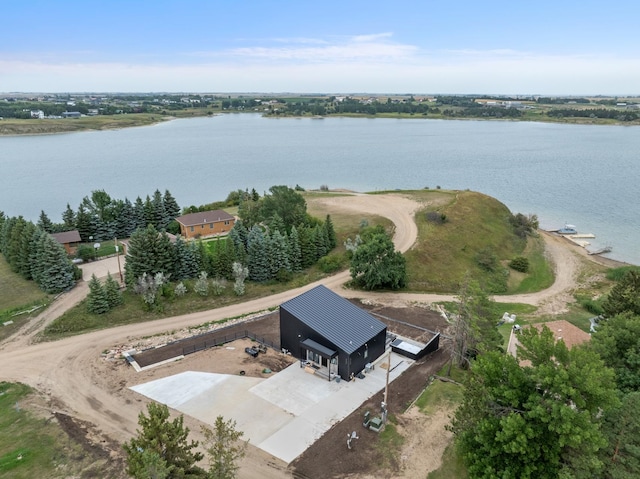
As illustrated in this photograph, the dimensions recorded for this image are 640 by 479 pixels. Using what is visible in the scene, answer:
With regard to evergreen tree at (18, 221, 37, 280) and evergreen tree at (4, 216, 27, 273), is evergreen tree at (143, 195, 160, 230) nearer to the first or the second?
evergreen tree at (4, 216, 27, 273)

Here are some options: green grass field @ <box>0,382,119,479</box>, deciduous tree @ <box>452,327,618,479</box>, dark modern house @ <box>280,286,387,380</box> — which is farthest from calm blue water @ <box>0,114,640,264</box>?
green grass field @ <box>0,382,119,479</box>

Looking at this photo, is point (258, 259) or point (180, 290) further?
point (258, 259)

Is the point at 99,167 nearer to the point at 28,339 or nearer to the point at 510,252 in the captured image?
the point at 28,339

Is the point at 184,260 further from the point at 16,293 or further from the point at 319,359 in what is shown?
the point at 319,359

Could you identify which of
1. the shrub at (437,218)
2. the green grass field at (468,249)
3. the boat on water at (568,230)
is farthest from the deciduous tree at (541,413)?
the boat on water at (568,230)

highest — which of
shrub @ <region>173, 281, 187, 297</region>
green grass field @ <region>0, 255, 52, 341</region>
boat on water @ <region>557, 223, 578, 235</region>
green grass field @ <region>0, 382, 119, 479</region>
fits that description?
shrub @ <region>173, 281, 187, 297</region>

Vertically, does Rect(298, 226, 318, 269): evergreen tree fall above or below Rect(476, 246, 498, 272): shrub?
above

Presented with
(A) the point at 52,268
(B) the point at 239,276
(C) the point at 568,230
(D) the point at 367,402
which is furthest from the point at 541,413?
(C) the point at 568,230
